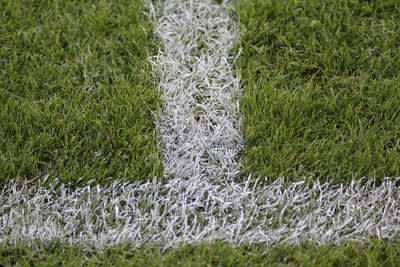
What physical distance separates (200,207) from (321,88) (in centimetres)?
98

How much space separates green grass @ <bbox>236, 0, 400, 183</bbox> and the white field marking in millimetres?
96

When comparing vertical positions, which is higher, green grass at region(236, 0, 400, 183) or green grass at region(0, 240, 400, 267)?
green grass at region(236, 0, 400, 183)

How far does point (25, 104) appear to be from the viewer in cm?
231

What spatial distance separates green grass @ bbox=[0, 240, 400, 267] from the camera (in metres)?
1.78

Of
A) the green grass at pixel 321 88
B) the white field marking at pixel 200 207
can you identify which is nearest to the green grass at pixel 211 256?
the white field marking at pixel 200 207

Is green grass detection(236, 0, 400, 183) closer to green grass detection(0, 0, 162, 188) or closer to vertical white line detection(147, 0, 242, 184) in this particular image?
vertical white line detection(147, 0, 242, 184)

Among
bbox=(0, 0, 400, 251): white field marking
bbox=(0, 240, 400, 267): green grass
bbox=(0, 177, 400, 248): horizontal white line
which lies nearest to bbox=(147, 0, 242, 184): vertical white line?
bbox=(0, 0, 400, 251): white field marking

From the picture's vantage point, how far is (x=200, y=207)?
2.01 metres

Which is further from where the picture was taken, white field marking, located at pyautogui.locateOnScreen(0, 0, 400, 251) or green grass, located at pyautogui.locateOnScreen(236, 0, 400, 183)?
green grass, located at pyautogui.locateOnScreen(236, 0, 400, 183)

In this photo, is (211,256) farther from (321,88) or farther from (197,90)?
(321,88)

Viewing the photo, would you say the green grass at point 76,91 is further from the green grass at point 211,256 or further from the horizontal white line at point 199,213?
the green grass at point 211,256

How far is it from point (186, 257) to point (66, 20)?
5.63 feet

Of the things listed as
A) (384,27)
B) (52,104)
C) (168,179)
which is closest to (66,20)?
(52,104)

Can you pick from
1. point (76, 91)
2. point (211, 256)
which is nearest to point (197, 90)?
point (76, 91)
